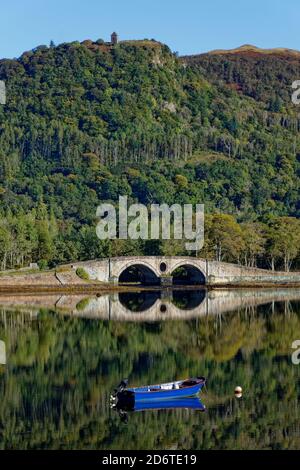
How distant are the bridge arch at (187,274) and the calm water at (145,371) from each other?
27.2m

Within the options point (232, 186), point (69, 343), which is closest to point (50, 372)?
point (69, 343)

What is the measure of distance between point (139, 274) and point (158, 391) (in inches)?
3037

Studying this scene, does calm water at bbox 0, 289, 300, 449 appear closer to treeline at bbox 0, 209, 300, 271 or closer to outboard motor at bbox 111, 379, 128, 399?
outboard motor at bbox 111, 379, 128, 399

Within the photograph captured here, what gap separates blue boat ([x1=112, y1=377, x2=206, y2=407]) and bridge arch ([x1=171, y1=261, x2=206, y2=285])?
230 ft

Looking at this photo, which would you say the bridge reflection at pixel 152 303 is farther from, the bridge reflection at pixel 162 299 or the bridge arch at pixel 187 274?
the bridge arch at pixel 187 274

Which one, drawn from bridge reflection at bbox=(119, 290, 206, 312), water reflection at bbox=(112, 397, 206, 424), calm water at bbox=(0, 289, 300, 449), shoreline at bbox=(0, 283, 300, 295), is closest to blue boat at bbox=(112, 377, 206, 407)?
water reflection at bbox=(112, 397, 206, 424)

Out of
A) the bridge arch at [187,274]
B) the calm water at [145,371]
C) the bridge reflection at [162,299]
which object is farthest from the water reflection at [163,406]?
the bridge arch at [187,274]

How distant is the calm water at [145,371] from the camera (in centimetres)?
3947

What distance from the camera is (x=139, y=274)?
12156cm

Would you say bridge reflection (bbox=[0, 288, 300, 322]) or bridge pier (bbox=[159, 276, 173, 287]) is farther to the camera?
bridge pier (bbox=[159, 276, 173, 287])

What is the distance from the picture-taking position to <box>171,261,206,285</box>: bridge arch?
116 meters

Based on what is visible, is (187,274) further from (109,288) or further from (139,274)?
(109,288)
